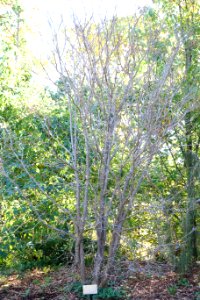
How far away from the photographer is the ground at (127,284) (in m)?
5.23

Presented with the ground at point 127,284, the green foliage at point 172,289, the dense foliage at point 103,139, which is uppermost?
the dense foliage at point 103,139

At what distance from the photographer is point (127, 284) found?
575 centimetres

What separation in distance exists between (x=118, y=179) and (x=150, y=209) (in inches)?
25.6

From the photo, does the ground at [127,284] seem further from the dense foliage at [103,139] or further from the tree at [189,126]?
the tree at [189,126]

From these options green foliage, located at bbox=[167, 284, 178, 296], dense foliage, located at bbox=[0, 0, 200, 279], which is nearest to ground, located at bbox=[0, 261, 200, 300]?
green foliage, located at bbox=[167, 284, 178, 296]

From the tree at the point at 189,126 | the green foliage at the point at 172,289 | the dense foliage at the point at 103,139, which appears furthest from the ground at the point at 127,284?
the tree at the point at 189,126

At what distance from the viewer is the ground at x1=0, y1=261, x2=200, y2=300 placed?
5.23 metres

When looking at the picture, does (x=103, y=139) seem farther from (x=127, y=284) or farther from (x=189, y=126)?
(x=127, y=284)

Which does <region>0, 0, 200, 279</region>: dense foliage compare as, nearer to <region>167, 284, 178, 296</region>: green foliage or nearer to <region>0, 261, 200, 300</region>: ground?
<region>0, 261, 200, 300</region>: ground

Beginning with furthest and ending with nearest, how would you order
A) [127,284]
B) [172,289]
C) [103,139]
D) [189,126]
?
[189,126]
[127,284]
[172,289]
[103,139]

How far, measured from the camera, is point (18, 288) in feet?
19.3

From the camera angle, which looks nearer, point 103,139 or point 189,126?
point 103,139

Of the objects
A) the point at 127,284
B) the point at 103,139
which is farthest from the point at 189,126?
the point at 127,284

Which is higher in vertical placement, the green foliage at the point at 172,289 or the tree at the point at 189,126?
the tree at the point at 189,126
